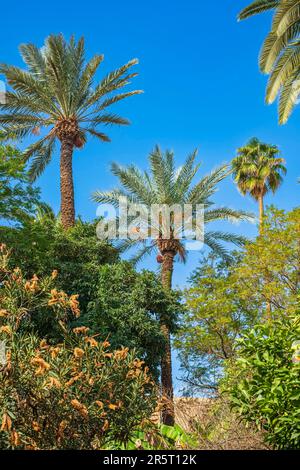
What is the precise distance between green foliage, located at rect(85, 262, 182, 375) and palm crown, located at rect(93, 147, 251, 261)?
366 cm

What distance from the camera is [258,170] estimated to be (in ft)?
104

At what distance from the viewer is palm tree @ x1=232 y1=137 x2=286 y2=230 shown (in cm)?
3145

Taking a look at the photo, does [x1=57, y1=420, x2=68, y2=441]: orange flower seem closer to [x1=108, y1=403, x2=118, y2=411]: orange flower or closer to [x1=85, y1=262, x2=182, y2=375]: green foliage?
[x1=108, y1=403, x2=118, y2=411]: orange flower

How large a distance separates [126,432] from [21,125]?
59.7 feet

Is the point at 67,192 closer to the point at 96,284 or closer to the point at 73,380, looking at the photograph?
the point at 96,284

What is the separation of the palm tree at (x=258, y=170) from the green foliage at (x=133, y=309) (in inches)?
453

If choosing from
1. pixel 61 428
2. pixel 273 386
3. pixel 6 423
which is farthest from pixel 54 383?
pixel 273 386

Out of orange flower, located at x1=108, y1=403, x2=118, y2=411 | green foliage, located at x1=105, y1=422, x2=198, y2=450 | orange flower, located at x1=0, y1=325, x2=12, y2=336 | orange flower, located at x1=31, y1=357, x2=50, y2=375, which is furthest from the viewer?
green foliage, located at x1=105, y1=422, x2=198, y2=450

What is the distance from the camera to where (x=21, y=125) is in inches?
925

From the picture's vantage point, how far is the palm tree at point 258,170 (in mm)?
31453

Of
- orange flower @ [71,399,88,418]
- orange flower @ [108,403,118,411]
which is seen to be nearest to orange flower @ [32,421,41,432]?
orange flower @ [71,399,88,418]

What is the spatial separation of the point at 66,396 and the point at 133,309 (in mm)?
13414

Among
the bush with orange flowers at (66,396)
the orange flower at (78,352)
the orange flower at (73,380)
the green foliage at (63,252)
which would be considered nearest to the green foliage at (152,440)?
the bush with orange flowers at (66,396)
